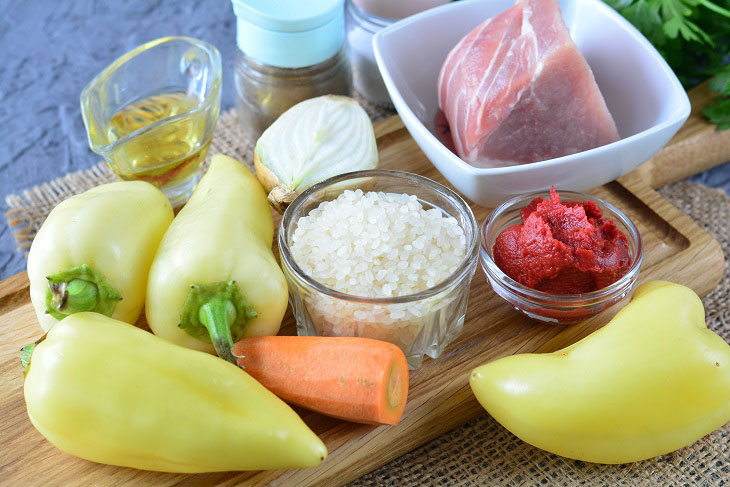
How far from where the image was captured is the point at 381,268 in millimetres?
1361

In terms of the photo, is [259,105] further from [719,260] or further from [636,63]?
[719,260]

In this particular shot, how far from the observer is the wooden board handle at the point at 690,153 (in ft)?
6.24

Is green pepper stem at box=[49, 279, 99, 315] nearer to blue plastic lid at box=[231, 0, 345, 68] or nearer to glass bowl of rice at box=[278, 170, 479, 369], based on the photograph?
glass bowl of rice at box=[278, 170, 479, 369]

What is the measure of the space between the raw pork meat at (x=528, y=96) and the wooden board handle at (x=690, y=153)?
0.92 ft

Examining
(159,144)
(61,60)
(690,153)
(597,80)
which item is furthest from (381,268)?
(61,60)

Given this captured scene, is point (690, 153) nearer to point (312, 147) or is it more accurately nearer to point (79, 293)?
point (312, 147)

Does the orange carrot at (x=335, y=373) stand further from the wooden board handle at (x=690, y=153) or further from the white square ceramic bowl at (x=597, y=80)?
the wooden board handle at (x=690, y=153)

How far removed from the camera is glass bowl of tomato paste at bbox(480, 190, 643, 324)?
1.39 meters

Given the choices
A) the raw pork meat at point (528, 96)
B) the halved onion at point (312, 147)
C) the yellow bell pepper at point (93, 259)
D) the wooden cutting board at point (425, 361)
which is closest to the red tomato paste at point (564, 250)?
the wooden cutting board at point (425, 361)

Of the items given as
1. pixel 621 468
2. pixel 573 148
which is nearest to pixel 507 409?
pixel 621 468

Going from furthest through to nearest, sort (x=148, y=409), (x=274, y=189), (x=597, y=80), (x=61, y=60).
A: (x=61, y=60) → (x=597, y=80) → (x=274, y=189) → (x=148, y=409)

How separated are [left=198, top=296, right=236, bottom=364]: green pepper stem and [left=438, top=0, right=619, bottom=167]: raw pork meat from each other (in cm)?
63

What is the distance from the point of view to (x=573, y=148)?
166 cm

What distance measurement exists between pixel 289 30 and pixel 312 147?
31 centimetres
